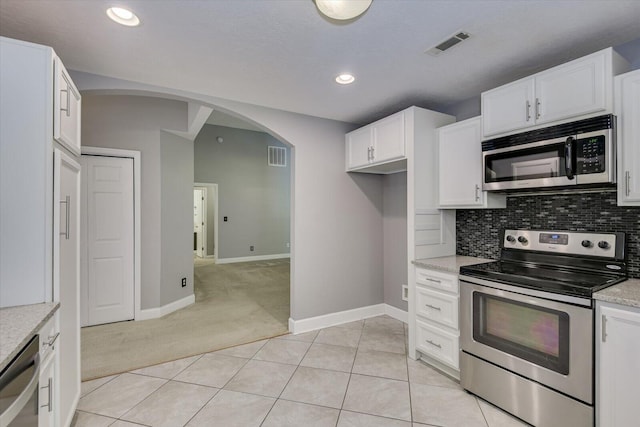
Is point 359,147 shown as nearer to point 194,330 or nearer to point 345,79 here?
point 345,79

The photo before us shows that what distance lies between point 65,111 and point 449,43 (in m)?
2.36

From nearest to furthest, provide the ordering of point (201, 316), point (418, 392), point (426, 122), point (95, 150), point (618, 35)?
1. point (618, 35)
2. point (418, 392)
3. point (426, 122)
4. point (95, 150)
5. point (201, 316)

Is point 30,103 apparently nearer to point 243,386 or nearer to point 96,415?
point 96,415

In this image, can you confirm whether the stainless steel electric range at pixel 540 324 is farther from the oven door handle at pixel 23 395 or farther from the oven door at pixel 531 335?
the oven door handle at pixel 23 395

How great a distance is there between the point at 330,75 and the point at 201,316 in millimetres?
3280

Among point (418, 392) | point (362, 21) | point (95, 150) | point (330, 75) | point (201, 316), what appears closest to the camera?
point (362, 21)

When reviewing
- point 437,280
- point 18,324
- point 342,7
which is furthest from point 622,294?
point 18,324

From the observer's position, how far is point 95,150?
3.51m

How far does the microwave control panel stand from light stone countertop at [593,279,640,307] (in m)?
0.69

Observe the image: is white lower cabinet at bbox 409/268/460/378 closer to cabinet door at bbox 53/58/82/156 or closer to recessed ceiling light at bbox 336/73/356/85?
recessed ceiling light at bbox 336/73/356/85

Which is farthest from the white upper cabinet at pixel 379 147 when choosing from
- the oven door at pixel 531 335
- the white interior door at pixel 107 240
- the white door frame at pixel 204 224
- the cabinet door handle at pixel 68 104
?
the white door frame at pixel 204 224

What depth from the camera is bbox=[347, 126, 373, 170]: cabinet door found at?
3.36 metres

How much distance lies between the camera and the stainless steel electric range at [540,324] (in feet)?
5.55

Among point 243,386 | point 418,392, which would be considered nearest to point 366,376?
point 418,392
